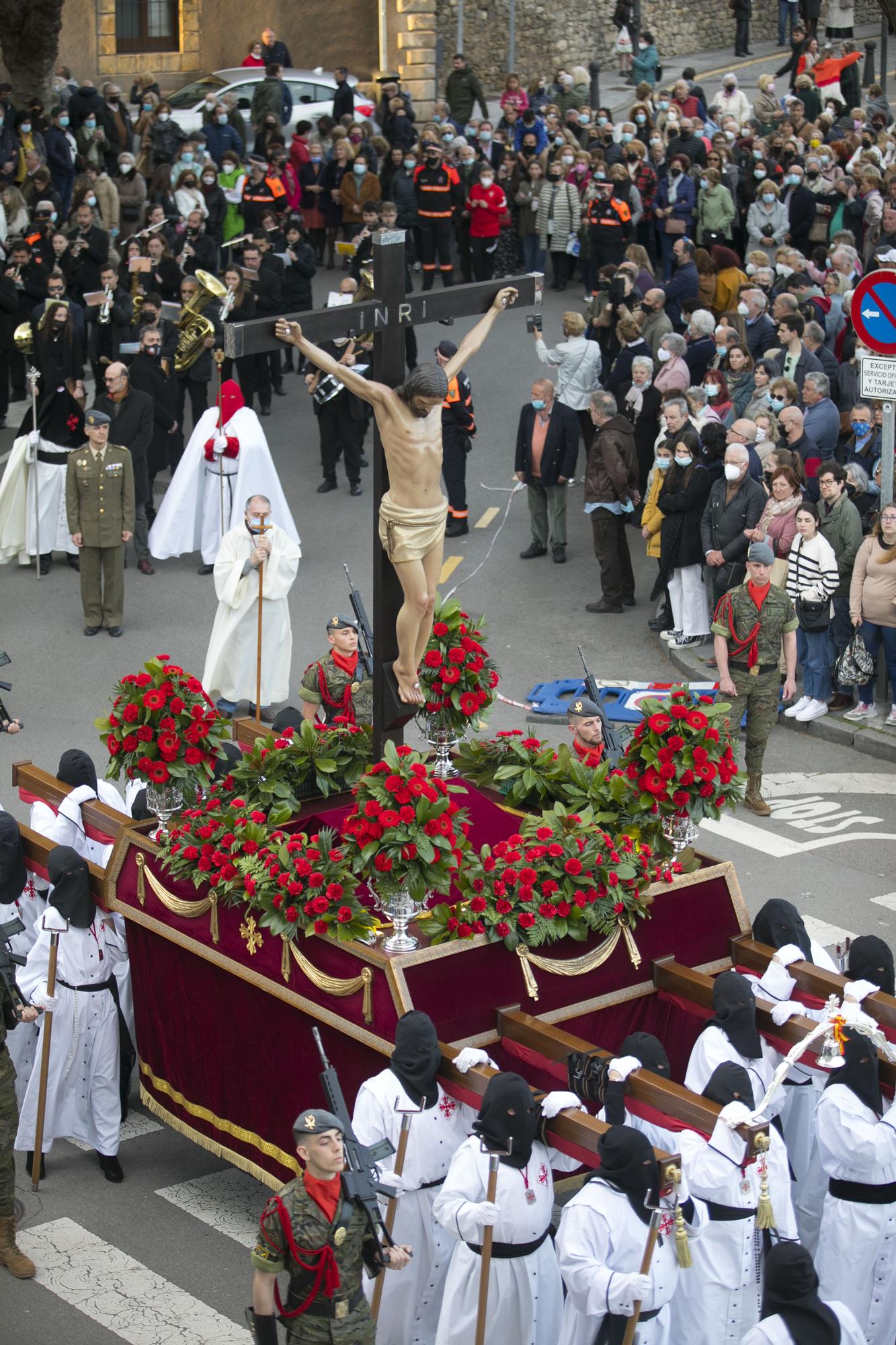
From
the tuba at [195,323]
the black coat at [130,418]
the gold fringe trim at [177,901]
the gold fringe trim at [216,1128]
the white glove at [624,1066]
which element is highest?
the tuba at [195,323]

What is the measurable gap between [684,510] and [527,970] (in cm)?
730

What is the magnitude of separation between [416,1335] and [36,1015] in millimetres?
1968

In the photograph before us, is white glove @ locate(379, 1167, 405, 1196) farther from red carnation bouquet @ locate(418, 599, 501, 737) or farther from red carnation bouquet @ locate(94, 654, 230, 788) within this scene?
red carnation bouquet @ locate(418, 599, 501, 737)

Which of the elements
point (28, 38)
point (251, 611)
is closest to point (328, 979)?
point (251, 611)

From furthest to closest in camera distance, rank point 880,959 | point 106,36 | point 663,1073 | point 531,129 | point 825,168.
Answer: point 106,36 → point 531,129 → point 825,168 → point 880,959 → point 663,1073

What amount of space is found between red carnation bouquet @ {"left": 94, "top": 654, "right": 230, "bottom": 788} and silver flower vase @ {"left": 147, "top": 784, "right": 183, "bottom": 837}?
41mm

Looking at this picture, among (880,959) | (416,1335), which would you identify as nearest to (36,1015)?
(416,1335)

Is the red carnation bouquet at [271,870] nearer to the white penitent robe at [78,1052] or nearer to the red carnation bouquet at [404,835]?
the red carnation bouquet at [404,835]

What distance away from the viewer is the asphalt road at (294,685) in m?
7.88

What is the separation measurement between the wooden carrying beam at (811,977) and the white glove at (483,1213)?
175cm

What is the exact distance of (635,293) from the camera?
1905cm

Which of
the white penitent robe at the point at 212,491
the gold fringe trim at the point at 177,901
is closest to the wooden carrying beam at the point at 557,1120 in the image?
the gold fringe trim at the point at 177,901

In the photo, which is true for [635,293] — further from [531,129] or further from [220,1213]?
[220,1213]

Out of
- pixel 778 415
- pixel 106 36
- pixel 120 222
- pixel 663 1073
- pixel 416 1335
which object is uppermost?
pixel 106 36
